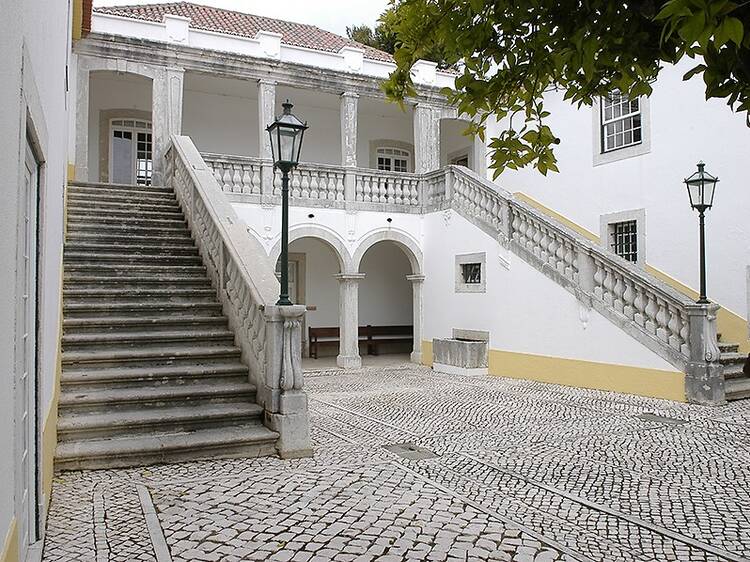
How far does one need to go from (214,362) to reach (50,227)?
2541 millimetres

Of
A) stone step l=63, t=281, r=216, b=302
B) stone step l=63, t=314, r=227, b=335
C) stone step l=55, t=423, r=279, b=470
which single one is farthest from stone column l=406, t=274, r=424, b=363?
stone step l=55, t=423, r=279, b=470

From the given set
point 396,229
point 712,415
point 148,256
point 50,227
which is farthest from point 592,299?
point 50,227

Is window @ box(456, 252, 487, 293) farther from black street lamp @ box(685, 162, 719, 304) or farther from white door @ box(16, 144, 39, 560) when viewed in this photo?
white door @ box(16, 144, 39, 560)

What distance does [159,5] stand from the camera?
15.8 metres

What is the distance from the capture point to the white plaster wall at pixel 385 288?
56.2 ft

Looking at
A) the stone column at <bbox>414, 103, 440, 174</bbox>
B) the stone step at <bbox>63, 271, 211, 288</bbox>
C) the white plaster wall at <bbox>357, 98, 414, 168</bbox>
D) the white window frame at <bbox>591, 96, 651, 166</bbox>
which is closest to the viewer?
the stone step at <bbox>63, 271, 211, 288</bbox>

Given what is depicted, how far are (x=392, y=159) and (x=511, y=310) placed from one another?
767cm

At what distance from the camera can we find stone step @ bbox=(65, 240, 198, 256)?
27.5 feet

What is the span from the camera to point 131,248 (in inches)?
339

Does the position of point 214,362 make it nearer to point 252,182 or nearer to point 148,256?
point 148,256

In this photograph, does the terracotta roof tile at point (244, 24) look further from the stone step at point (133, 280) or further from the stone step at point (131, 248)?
the stone step at point (133, 280)

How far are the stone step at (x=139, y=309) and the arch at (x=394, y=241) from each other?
6.15 meters

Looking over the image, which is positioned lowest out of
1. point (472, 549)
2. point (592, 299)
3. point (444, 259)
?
point (472, 549)

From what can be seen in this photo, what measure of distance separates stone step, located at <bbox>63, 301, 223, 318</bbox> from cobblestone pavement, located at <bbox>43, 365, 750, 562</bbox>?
2.00m
